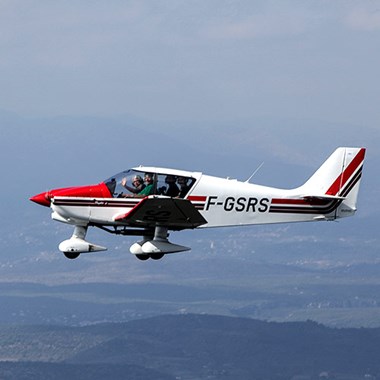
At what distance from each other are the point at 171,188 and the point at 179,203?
146cm

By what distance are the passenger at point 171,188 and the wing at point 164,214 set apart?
0.85 metres

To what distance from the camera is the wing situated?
155 feet

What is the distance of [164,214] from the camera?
158 ft

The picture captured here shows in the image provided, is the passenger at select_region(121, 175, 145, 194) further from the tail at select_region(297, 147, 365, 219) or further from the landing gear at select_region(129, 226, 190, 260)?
the tail at select_region(297, 147, 365, 219)

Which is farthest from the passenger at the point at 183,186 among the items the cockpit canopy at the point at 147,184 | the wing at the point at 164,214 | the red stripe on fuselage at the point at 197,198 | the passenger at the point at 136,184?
the passenger at the point at 136,184

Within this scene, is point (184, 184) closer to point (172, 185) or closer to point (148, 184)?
point (172, 185)

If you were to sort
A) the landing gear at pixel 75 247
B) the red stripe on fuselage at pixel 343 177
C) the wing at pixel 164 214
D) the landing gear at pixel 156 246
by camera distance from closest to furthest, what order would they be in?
the wing at pixel 164 214, the landing gear at pixel 156 246, the landing gear at pixel 75 247, the red stripe on fuselage at pixel 343 177

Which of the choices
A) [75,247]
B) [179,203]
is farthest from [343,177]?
[75,247]

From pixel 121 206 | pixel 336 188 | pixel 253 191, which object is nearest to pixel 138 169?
pixel 121 206

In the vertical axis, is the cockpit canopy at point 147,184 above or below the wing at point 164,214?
above

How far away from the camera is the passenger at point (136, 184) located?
159 ft

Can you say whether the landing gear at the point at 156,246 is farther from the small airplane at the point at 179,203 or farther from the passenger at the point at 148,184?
the passenger at the point at 148,184

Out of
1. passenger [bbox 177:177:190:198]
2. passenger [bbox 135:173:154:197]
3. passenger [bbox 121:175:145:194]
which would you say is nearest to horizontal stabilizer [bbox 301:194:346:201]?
passenger [bbox 177:177:190:198]

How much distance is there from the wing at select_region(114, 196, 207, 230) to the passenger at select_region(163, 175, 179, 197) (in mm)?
849
